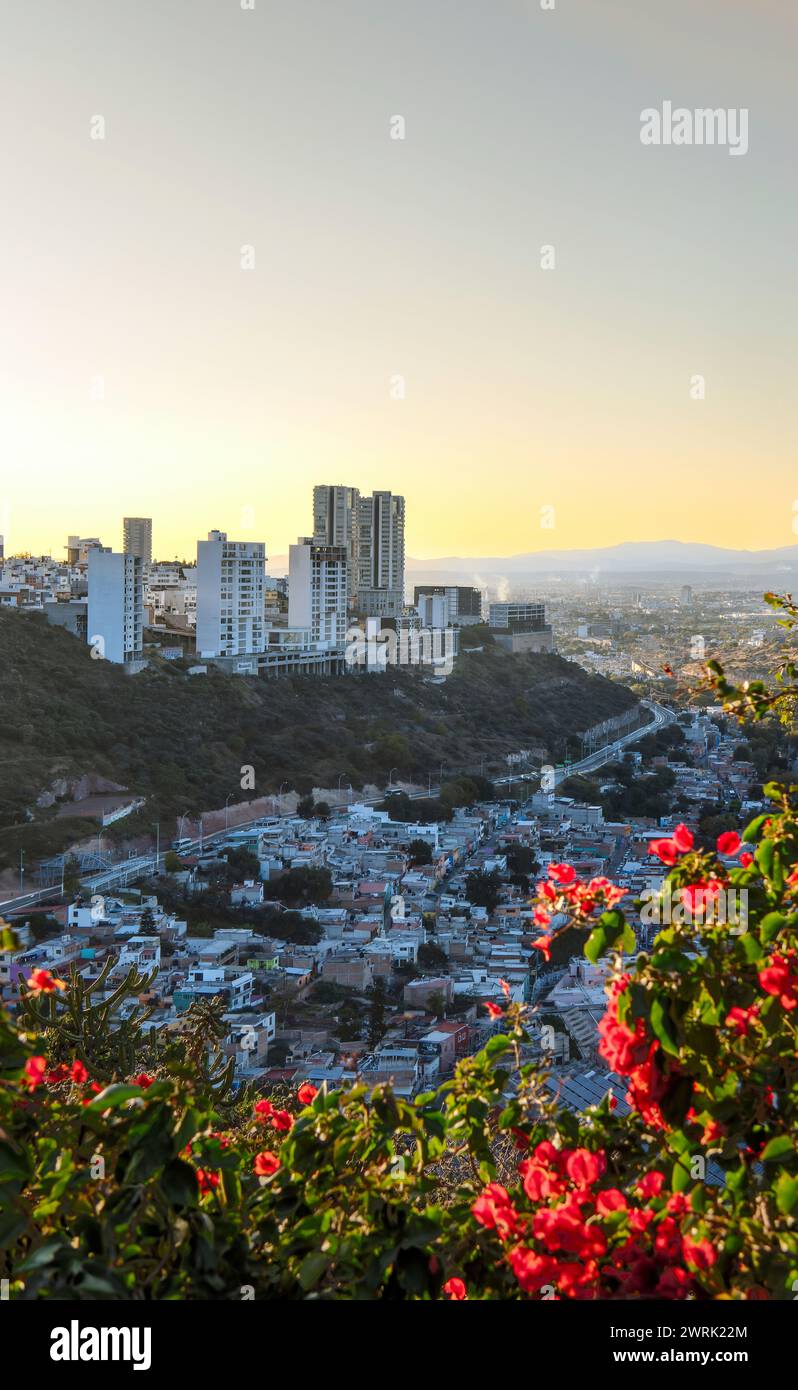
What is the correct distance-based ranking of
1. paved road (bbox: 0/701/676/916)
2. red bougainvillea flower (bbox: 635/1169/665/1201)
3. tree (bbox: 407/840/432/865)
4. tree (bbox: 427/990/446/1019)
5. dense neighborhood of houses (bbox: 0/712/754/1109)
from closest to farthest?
red bougainvillea flower (bbox: 635/1169/665/1201)
dense neighborhood of houses (bbox: 0/712/754/1109)
tree (bbox: 427/990/446/1019)
paved road (bbox: 0/701/676/916)
tree (bbox: 407/840/432/865)

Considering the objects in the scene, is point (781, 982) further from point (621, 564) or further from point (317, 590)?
point (621, 564)

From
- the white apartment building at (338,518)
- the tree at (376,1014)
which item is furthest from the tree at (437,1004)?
the white apartment building at (338,518)

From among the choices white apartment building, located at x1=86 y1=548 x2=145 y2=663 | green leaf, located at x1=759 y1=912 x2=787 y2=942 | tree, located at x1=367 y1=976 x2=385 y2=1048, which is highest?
white apartment building, located at x1=86 y1=548 x2=145 y2=663

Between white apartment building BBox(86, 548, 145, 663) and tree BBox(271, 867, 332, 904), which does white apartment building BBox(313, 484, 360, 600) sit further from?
tree BBox(271, 867, 332, 904)

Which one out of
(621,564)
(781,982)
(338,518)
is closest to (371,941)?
(781,982)

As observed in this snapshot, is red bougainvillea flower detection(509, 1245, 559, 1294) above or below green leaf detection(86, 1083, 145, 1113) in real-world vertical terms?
below

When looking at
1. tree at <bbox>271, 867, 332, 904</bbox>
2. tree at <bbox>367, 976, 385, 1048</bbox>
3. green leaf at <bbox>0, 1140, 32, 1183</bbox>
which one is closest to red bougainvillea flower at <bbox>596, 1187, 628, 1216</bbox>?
green leaf at <bbox>0, 1140, 32, 1183</bbox>
